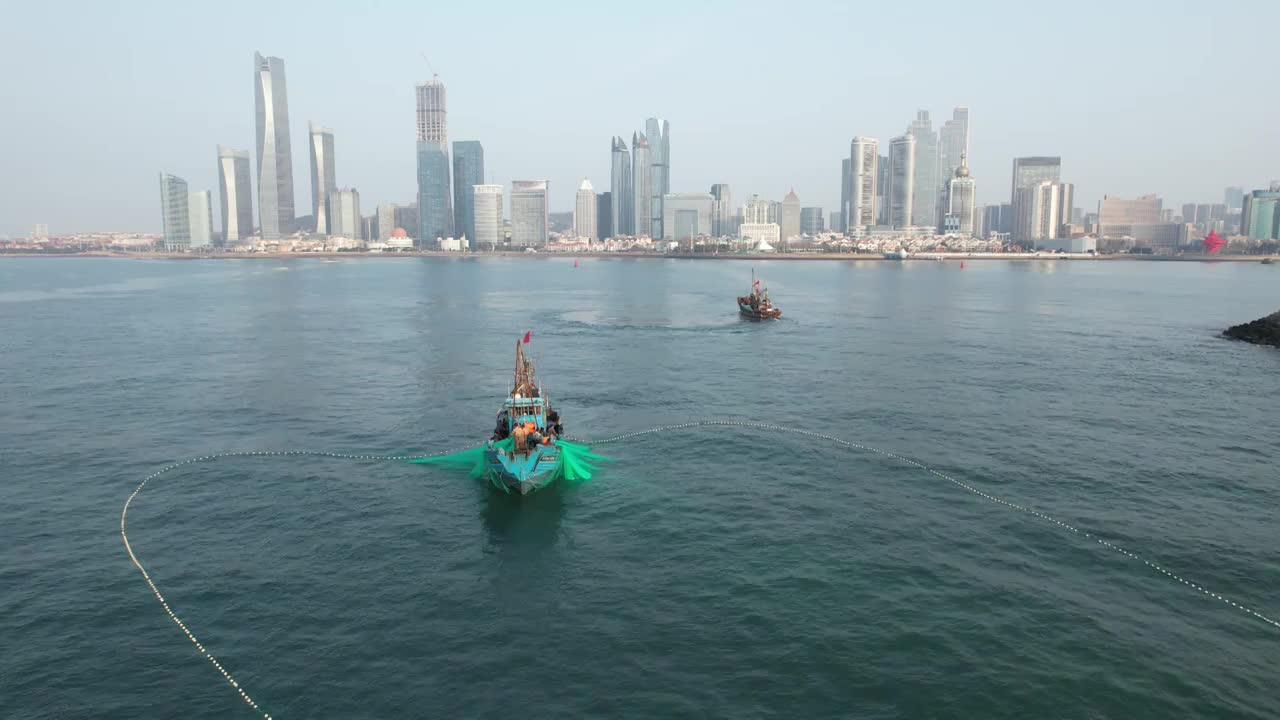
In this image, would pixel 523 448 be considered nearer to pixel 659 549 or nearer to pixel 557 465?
pixel 557 465

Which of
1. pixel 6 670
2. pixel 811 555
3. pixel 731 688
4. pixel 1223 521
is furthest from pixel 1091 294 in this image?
pixel 6 670

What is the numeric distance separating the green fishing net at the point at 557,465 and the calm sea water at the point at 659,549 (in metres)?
1.16

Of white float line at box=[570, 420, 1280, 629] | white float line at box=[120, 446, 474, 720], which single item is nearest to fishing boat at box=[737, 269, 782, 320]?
white float line at box=[570, 420, 1280, 629]

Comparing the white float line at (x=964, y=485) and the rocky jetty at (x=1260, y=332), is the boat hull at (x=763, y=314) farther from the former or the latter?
the white float line at (x=964, y=485)

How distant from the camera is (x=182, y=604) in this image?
29281 millimetres

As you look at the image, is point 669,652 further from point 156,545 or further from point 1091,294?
point 1091,294

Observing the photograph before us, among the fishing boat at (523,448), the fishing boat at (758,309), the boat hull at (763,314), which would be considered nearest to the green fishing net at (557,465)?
the fishing boat at (523,448)

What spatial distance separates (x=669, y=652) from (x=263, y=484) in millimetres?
26608

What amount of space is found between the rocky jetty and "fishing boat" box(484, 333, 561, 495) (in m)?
89.1

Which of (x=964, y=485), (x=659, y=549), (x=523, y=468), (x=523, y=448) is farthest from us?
(x=523, y=448)

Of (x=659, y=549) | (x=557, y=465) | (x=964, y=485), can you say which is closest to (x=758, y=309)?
(x=964, y=485)

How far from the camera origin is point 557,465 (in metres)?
43.0

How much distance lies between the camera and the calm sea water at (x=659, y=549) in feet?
80.9

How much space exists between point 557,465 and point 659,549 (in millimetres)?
10264
